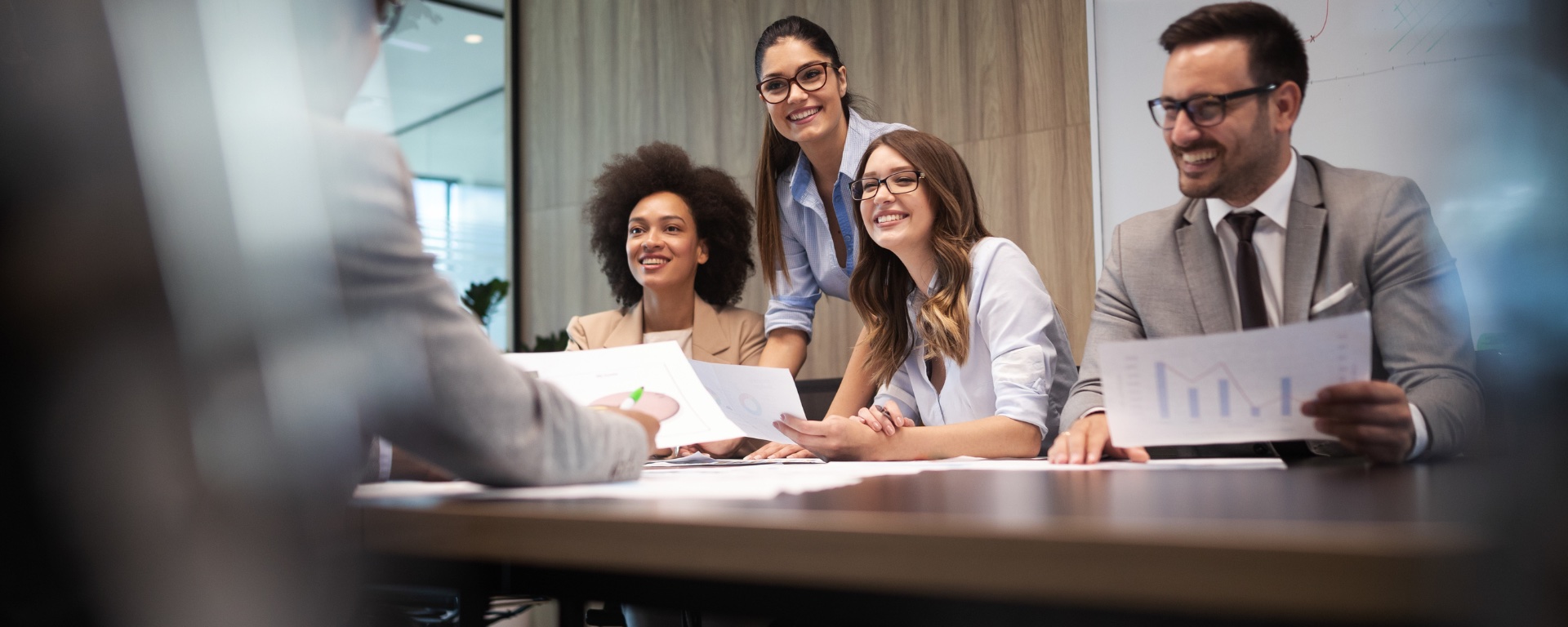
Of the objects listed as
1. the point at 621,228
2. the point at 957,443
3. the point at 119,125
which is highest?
the point at 621,228

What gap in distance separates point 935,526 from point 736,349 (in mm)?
2121

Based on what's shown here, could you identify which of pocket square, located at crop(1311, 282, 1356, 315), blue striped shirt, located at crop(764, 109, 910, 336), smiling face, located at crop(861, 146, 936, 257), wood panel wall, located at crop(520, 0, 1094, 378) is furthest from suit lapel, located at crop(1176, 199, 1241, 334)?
wood panel wall, located at crop(520, 0, 1094, 378)

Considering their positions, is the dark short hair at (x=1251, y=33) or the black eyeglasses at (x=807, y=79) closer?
the dark short hair at (x=1251, y=33)

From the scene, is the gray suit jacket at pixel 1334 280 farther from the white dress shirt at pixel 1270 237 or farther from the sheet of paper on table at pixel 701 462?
the sheet of paper on table at pixel 701 462

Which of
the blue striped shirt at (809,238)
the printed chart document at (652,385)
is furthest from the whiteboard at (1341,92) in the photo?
the printed chart document at (652,385)

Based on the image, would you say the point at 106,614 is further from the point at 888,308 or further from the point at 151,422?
the point at 888,308

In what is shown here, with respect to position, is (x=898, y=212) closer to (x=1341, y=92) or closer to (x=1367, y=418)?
(x=1367, y=418)

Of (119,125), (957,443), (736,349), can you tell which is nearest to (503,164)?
(736,349)

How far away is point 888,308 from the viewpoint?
1.95 meters

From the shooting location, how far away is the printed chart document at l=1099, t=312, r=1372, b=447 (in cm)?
74

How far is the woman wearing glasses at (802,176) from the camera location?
238 centimetres

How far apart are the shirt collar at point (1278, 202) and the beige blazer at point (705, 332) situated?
1.28 meters

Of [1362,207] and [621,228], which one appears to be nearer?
[1362,207]

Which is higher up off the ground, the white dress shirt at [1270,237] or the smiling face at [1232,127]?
Answer: the smiling face at [1232,127]
